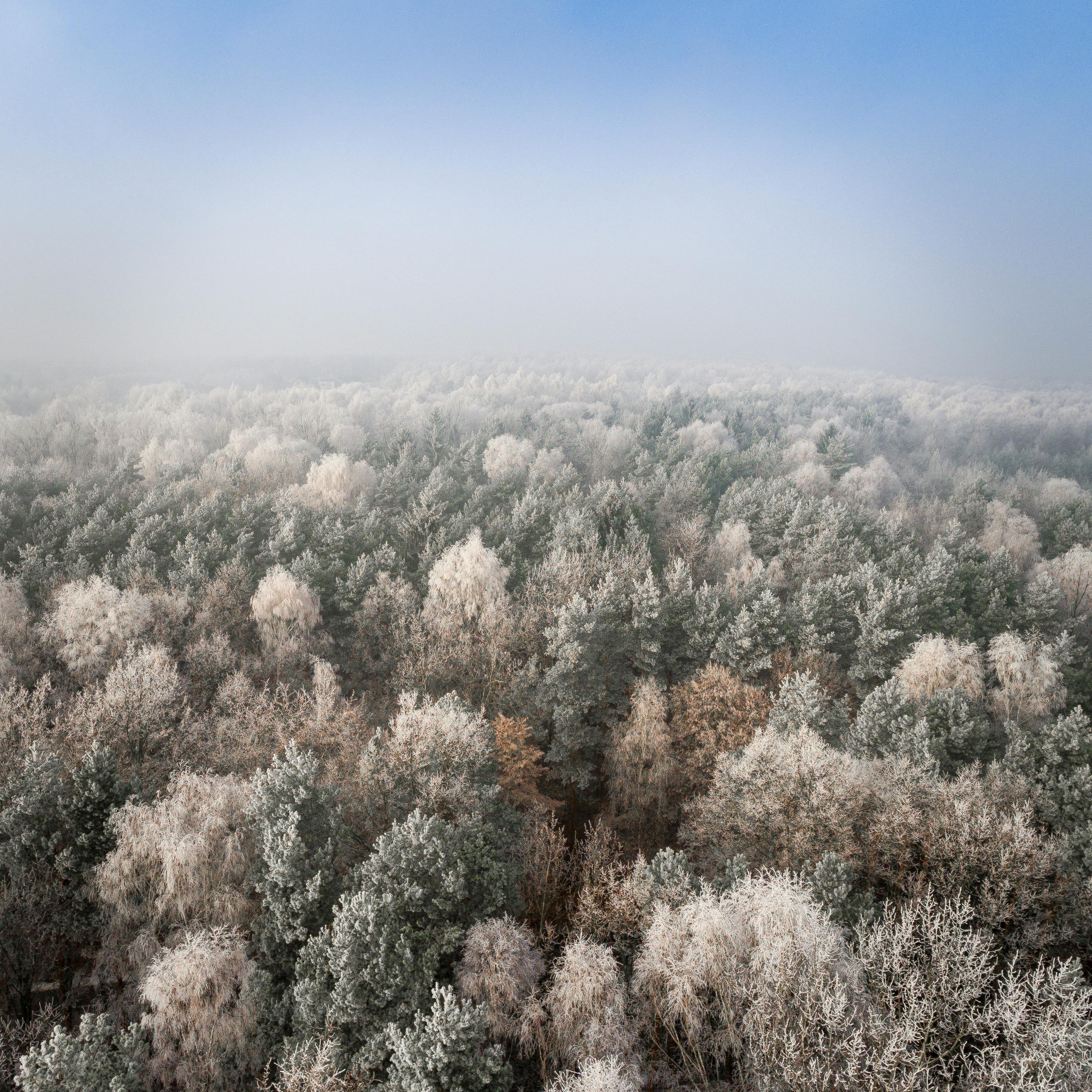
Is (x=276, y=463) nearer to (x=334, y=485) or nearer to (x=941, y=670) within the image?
(x=334, y=485)

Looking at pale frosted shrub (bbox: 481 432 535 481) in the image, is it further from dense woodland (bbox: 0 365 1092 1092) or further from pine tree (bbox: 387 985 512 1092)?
pine tree (bbox: 387 985 512 1092)

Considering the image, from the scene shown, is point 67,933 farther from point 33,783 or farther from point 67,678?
point 67,678

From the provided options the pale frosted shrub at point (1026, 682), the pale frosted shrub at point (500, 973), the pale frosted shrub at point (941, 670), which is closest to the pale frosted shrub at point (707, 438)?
the pale frosted shrub at point (941, 670)

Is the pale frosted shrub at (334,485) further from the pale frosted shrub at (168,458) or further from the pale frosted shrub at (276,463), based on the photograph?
the pale frosted shrub at (168,458)

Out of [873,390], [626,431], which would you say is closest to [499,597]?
[626,431]

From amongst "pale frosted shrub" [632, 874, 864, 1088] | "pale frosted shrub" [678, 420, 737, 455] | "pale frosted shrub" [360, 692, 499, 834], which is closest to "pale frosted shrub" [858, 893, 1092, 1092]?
"pale frosted shrub" [632, 874, 864, 1088]

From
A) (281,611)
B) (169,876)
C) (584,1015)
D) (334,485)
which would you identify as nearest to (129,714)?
(281,611)
